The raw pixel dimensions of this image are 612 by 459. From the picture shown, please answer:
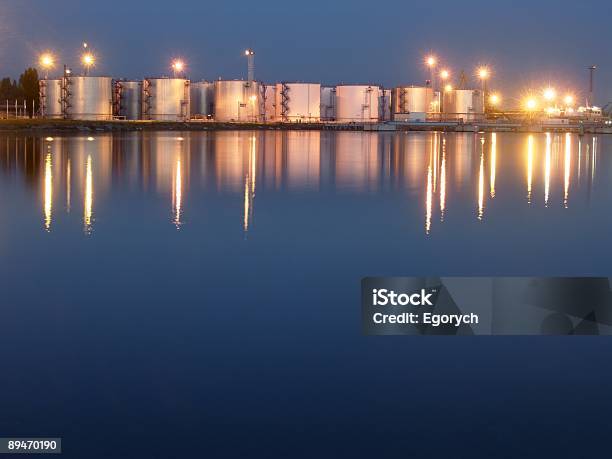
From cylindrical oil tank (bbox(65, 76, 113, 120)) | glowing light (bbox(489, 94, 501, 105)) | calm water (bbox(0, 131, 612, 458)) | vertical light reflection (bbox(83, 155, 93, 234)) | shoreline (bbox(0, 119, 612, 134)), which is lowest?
calm water (bbox(0, 131, 612, 458))

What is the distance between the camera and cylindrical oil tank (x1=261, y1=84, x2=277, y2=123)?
104 meters

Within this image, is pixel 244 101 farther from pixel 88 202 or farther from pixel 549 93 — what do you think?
pixel 88 202

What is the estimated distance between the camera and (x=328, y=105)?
10606cm

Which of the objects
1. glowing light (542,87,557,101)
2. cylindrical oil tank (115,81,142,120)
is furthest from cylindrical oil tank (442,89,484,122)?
cylindrical oil tank (115,81,142,120)

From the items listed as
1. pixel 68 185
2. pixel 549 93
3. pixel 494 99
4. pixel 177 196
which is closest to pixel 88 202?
pixel 177 196

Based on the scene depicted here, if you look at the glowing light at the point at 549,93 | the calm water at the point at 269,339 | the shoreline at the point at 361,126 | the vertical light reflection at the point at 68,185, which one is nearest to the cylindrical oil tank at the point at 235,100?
the shoreline at the point at 361,126

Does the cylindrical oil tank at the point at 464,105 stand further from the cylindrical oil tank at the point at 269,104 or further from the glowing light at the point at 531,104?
the cylindrical oil tank at the point at 269,104

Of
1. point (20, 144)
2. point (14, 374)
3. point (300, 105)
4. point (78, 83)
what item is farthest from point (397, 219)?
point (300, 105)

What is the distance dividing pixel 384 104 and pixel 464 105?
8.70m

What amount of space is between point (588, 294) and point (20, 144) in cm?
4064

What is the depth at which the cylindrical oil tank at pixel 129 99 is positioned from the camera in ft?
314

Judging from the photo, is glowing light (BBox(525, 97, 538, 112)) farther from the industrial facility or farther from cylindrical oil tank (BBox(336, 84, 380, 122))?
cylindrical oil tank (BBox(336, 84, 380, 122))

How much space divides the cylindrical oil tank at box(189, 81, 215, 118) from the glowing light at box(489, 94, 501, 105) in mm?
36703

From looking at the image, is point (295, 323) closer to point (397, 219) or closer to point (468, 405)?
point (468, 405)
